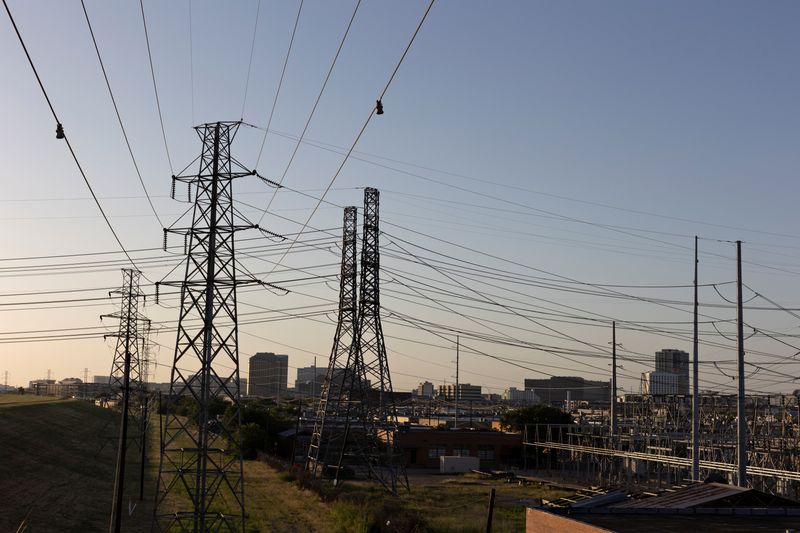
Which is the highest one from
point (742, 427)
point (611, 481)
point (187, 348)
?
point (187, 348)

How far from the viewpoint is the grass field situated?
33094mm

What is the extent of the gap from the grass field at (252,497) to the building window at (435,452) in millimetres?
10291

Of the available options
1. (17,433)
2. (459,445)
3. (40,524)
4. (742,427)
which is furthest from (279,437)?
(742,427)

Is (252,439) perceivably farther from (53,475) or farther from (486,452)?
(53,475)

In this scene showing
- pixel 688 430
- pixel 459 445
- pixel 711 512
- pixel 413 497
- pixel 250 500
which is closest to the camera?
pixel 711 512

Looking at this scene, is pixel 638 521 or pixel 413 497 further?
pixel 413 497

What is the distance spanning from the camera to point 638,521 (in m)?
23.1

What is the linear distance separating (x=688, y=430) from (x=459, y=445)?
2082cm

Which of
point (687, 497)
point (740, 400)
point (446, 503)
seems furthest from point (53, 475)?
point (740, 400)

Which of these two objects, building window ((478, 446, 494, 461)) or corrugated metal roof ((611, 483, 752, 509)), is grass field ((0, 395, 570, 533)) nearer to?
corrugated metal roof ((611, 483, 752, 509))

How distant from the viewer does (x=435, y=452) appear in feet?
242

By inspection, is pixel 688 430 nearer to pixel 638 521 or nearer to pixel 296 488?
pixel 296 488

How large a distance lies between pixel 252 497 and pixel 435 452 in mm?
33715

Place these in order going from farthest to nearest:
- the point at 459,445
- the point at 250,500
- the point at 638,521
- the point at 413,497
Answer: the point at 459,445
the point at 413,497
the point at 250,500
the point at 638,521
